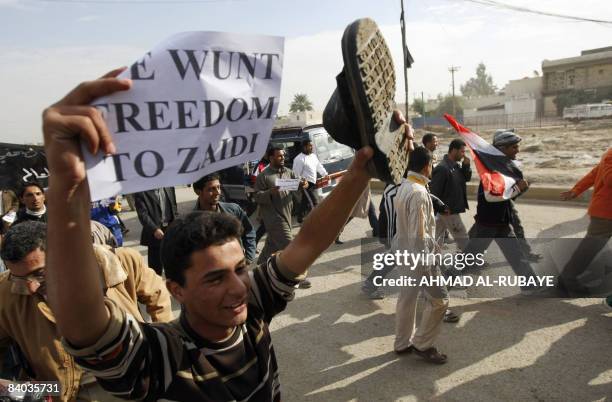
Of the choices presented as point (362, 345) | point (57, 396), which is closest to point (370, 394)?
point (362, 345)

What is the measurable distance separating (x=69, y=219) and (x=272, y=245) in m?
4.74

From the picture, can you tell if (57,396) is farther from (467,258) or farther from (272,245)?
(467,258)

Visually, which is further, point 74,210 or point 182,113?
point 182,113

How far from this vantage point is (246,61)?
1.44m

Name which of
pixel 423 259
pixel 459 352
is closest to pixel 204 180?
pixel 423 259

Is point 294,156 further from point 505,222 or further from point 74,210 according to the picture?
point 74,210

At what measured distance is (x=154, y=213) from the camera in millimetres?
4902

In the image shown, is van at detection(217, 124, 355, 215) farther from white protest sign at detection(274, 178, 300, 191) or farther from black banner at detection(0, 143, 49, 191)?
black banner at detection(0, 143, 49, 191)

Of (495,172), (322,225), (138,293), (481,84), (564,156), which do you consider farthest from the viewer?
(481,84)

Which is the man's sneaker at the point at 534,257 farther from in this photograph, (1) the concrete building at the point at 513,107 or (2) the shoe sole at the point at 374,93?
(1) the concrete building at the point at 513,107

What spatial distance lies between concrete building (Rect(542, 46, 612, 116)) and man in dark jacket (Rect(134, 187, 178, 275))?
52.1 m

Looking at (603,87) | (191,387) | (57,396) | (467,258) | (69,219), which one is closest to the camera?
(69,219)

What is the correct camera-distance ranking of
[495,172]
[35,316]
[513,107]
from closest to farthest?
[35,316] → [495,172] → [513,107]

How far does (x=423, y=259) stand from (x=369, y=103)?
2.76 m
